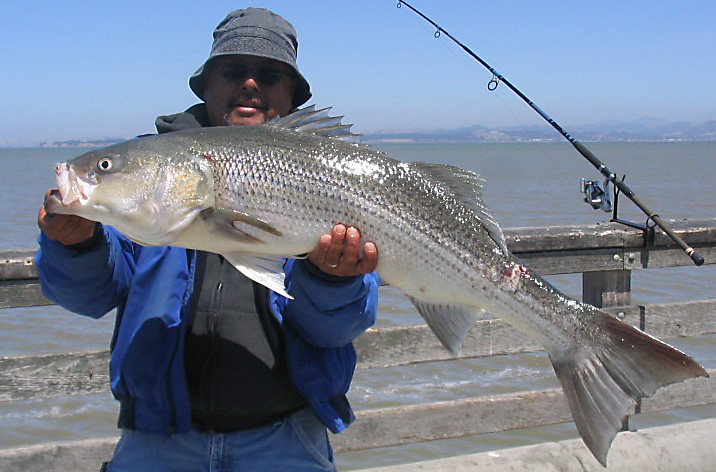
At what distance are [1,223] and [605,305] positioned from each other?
17.8 m

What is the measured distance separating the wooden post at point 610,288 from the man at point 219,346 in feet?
5.80

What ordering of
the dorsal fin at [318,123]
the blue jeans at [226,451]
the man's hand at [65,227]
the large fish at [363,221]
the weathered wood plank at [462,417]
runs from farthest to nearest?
the weathered wood plank at [462,417], the dorsal fin at [318,123], the blue jeans at [226,451], the large fish at [363,221], the man's hand at [65,227]

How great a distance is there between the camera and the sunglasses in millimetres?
2809

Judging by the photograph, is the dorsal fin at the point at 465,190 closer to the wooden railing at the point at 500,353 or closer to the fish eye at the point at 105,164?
the wooden railing at the point at 500,353

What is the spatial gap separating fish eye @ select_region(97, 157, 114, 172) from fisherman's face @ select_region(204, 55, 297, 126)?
0.61 meters

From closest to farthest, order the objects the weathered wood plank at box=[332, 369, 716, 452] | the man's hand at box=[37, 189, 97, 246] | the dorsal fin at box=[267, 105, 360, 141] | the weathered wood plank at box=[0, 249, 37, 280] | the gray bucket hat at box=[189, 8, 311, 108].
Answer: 1. the man's hand at box=[37, 189, 97, 246]
2. the dorsal fin at box=[267, 105, 360, 141]
3. the gray bucket hat at box=[189, 8, 311, 108]
4. the weathered wood plank at box=[0, 249, 37, 280]
5. the weathered wood plank at box=[332, 369, 716, 452]

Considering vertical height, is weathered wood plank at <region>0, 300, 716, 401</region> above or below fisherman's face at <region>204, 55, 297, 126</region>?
below

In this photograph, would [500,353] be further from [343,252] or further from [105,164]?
[105,164]

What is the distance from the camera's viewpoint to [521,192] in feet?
90.8

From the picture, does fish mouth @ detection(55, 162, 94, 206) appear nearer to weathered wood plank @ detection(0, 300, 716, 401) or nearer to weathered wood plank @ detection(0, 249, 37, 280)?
weathered wood plank @ detection(0, 249, 37, 280)

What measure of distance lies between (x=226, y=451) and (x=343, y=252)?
0.82 metres

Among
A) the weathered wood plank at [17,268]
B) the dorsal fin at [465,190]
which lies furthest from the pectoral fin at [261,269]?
the weathered wood plank at [17,268]

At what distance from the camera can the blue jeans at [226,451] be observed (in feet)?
7.94

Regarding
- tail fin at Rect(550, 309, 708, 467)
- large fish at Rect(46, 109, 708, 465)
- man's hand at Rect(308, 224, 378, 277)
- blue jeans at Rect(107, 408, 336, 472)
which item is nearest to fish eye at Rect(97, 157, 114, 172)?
large fish at Rect(46, 109, 708, 465)
